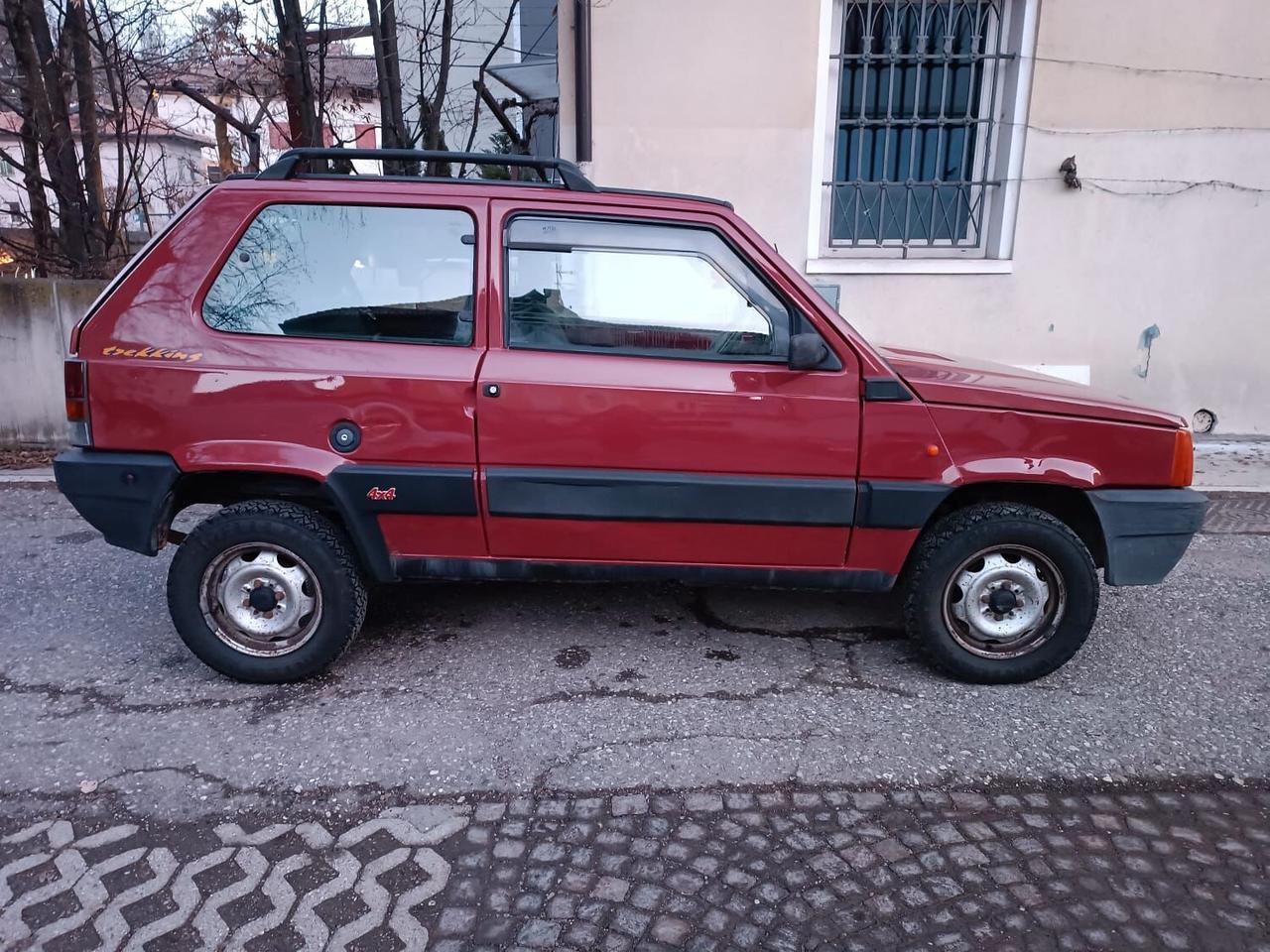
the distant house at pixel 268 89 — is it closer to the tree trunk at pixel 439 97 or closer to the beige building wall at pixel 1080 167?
the tree trunk at pixel 439 97

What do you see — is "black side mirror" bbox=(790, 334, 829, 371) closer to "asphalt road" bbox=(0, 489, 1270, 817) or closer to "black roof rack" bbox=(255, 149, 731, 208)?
"black roof rack" bbox=(255, 149, 731, 208)

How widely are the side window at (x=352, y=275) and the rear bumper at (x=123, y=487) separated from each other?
64 centimetres

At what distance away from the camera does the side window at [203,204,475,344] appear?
3.38 metres

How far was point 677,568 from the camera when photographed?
3564 millimetres

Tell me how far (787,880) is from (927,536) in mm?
1570

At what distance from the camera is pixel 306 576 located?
3473 mm

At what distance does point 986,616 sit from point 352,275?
9.37ft

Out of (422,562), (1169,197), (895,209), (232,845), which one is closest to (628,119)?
(895,209)

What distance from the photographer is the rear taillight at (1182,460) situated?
3.47 metres

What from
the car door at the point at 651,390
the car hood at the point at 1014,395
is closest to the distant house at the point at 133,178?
the car door at the point at 651,390

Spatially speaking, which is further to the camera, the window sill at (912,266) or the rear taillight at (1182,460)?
the window sill at (912,266)

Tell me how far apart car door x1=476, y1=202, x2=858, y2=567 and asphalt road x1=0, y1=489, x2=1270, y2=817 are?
718mm

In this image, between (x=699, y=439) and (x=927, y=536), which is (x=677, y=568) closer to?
(x=699, y=439)

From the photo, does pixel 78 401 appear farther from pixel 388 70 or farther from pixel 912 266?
pixel 912 266
